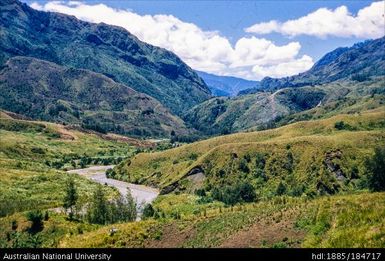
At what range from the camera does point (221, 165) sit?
181625mm

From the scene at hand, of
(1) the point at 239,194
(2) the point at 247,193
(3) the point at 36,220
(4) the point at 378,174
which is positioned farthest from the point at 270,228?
(2) the point at 247,193

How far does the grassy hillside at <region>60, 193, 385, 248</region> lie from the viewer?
117ft

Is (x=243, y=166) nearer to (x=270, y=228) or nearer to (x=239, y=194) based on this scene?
(x=239, y=194)

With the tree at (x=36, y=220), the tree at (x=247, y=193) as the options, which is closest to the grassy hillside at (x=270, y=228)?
the tree at (x=36, y=220)

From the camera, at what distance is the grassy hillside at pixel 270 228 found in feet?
117

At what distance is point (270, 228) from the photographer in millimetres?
50750

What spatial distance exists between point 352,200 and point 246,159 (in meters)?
130

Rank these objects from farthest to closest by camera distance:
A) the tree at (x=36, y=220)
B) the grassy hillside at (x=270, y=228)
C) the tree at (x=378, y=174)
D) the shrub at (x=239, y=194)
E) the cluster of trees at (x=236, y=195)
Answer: the cluster of trees at (x=236, y=195)
the shrub at (x=239, y=194)
the tree at (x=36, y=220)
the tree at (x=378, y=174)
the grassy hillside at (x=270, y=228)

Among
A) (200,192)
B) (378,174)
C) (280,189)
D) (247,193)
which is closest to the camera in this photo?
(378,174)

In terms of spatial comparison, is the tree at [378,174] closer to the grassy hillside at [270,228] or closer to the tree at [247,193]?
the grassy hillside at [270,228]

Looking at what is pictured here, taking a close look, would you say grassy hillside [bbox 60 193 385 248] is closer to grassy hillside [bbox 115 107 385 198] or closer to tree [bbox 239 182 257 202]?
tree [bbox 239 182 257 202]

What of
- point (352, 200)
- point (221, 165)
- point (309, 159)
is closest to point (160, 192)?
point (221, 165)

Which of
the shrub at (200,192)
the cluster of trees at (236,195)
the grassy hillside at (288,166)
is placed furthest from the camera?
the shrub at (200,192)
